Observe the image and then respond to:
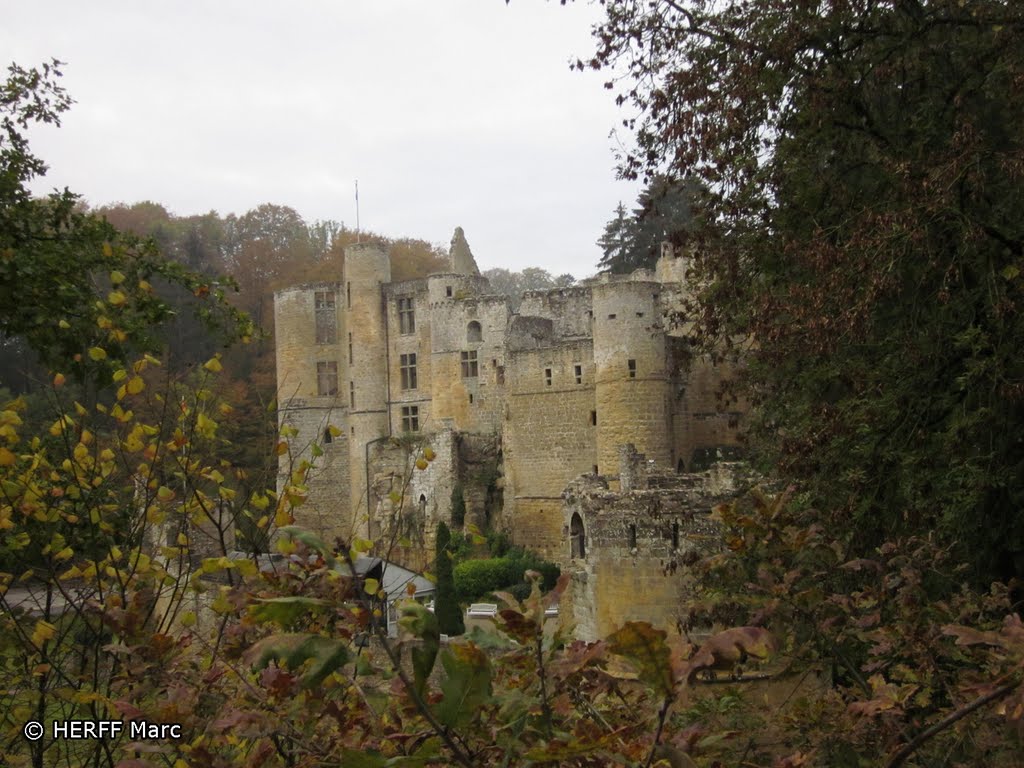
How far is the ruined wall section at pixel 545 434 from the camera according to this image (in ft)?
107

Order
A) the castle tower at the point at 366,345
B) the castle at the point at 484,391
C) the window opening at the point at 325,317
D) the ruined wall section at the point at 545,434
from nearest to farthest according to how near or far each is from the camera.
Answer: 1. the castle at the point at 484,391
2. the ruined wall section at the point at 545,434
3. the castle tower at the point at 366,345
4. the window opening at the point at 325,317

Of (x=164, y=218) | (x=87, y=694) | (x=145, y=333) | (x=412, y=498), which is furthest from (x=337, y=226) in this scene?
(x=87, y=694)

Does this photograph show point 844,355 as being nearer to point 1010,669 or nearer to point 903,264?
point 903,264

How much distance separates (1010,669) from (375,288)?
38.3 metres

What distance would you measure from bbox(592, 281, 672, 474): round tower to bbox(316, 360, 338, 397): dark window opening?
14.2m

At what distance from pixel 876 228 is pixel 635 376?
2233 centimetres

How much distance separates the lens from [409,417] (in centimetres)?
3969

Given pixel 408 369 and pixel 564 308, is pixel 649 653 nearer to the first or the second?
pixel 564 308

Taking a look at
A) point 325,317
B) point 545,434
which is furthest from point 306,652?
point 325,317

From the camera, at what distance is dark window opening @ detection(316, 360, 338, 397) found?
41.1m

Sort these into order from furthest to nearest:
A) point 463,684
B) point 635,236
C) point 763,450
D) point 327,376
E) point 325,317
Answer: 1. point 635,236
2. point 325,317
3. point 327,376
4. point 763,450
5. point 463,684

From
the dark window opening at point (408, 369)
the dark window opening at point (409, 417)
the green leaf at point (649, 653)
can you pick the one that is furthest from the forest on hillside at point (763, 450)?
the dark window opening at point (408, 369)

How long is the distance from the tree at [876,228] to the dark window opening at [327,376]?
31.9 metres

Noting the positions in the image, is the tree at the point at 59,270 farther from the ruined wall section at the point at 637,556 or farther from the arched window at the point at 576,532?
the arched window at the point at 576,532
